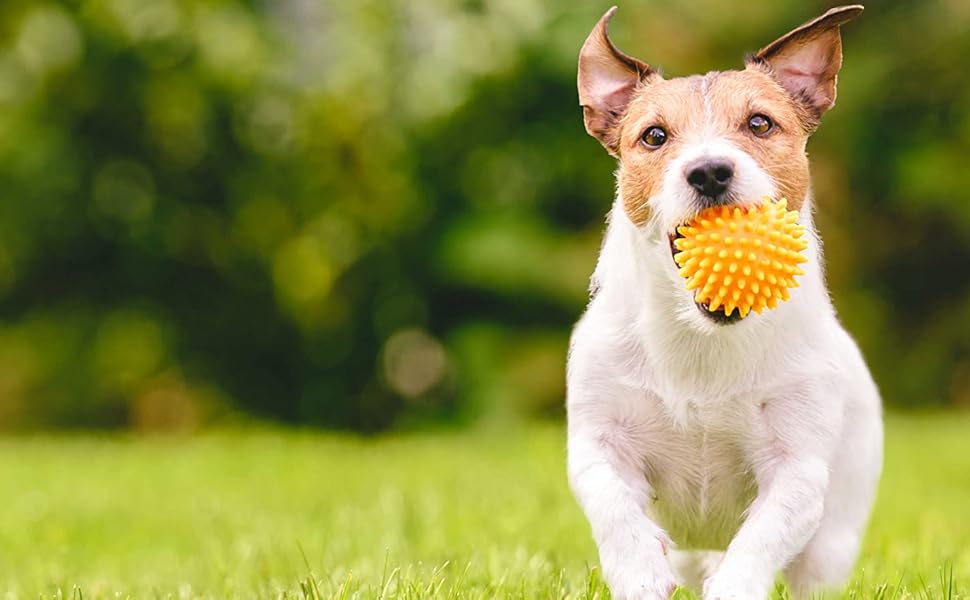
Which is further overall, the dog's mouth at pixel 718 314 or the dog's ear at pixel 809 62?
the dog's ear at pixel 809 62

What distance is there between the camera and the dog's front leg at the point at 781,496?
9.27 feet

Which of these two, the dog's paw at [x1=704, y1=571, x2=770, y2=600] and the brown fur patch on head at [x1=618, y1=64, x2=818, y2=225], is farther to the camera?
the brown fur patch on head at [x1=618, y1=64, x2=818, y2=225]

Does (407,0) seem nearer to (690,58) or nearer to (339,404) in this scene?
(690,58)

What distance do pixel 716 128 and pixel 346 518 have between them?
120 inches

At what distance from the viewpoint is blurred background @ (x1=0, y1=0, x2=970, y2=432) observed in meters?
11.1

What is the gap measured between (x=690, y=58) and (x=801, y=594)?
8.81 meters

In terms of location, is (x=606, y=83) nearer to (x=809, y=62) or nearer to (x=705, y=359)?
(x=809, y=62)

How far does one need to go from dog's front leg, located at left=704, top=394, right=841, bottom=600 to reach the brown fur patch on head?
0.51m

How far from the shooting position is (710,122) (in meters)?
3.05

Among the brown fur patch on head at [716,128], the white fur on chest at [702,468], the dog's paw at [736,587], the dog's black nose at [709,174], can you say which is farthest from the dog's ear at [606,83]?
the dog's paw at [736,587]

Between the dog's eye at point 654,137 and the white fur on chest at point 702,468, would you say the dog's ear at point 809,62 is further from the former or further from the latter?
the white fur on chest at point 702,468

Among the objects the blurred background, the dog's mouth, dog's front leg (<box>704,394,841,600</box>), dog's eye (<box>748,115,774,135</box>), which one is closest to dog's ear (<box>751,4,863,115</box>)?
dog's eye (<box>748,115,774,135</box>)

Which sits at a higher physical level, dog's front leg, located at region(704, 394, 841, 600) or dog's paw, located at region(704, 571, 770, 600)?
dog's front leg, located at region(704, 394, 841, 600)

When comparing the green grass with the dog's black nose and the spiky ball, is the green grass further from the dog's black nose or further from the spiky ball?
the dog's black nose
